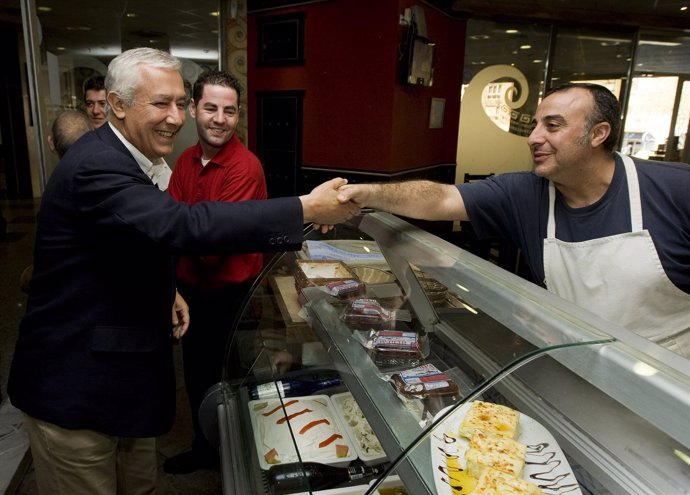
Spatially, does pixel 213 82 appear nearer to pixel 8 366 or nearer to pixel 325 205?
pixel 325 205

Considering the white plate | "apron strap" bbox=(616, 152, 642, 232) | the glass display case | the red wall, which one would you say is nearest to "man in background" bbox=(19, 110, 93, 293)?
the glass display case

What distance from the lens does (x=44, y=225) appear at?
140 cm

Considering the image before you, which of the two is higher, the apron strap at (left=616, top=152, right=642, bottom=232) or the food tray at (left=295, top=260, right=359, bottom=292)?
the apron strap at (left=616, top=152, right=642, bottom=232)

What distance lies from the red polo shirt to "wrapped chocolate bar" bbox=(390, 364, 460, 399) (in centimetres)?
130

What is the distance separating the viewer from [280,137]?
6184mm

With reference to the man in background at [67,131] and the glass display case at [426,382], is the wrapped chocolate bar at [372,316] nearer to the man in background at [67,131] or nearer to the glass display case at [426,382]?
the glass display case at [426,382]

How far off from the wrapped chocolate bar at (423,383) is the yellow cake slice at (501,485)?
20 centimetres

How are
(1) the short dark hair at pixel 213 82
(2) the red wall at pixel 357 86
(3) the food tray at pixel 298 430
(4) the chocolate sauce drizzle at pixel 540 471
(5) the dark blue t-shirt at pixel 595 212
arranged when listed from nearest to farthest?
(4) the chocolate sauce drizzle at pixel 540 471, (3) the food tray at pixel 298 430, (5) the dark blue t-shirt at pixel 595 212, (1) the short dark hair at pixel 213 82, (2) the red wall at pixel 357 86

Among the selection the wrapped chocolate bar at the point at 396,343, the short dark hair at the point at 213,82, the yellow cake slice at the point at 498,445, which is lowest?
the yellow cake slice at the point at 498,445

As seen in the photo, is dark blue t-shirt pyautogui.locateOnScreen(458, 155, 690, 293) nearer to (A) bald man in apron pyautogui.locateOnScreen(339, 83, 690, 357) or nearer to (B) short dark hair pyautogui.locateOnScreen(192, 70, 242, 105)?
(A) bald man in apron pyautogui.locateOnScreen(339, 83, 690, 357)

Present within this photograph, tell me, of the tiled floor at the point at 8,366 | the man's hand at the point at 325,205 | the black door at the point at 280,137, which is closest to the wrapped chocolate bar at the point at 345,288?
the man's hand at the point at 325,205

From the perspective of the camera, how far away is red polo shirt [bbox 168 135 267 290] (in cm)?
225

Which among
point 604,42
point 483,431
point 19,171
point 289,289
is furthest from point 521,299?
point 19,171

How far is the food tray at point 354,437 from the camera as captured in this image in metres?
1.33
